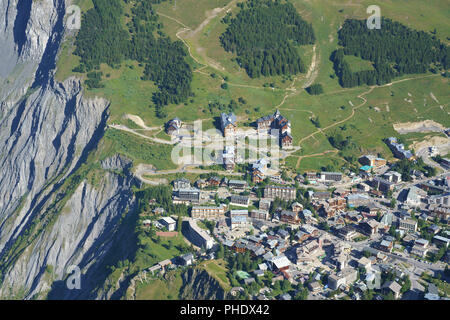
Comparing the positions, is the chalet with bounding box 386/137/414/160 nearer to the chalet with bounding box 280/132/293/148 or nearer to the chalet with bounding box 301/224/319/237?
the chalet with bounding box 280/132/293/148

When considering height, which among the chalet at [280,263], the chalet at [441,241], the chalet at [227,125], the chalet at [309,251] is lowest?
the chalet at [280,263]

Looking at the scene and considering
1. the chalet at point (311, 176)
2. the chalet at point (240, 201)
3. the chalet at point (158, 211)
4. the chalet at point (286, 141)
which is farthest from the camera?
the chalet at point (286, 141)

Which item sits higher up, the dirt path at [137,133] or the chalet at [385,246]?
the dirt path at [137,133]

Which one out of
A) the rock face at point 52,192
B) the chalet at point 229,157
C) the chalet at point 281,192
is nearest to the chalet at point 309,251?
the chalet at point 281,192

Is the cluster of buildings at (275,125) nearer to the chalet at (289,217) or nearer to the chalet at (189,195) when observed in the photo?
the chalet at (289,217)

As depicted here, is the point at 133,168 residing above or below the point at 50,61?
below

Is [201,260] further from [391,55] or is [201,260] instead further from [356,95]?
[391,55]
